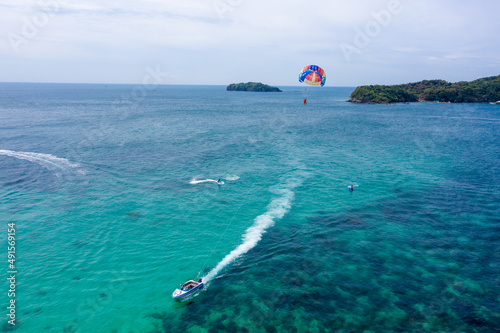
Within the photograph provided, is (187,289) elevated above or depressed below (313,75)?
below

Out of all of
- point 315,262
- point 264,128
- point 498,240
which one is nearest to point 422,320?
point 315,262

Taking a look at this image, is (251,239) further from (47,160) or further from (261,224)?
(47,160)

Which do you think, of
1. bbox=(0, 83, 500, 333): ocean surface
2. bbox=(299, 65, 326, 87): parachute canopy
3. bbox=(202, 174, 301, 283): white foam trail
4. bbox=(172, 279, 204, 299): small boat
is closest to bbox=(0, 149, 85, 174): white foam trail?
bbox=(0, 83, 500, 333): ocean surface

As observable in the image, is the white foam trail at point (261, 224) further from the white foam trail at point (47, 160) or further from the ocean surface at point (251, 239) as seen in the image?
the white foam trail at point (47, 160)

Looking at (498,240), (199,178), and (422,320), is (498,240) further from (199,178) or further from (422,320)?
(199,178)

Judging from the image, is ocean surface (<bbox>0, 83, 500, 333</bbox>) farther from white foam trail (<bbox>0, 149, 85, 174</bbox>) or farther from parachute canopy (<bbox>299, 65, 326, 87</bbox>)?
parachute canopy (<bbox>299, 65, 326, 87</bbox>)

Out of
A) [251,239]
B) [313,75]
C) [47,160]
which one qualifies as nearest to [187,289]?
[251,239]
